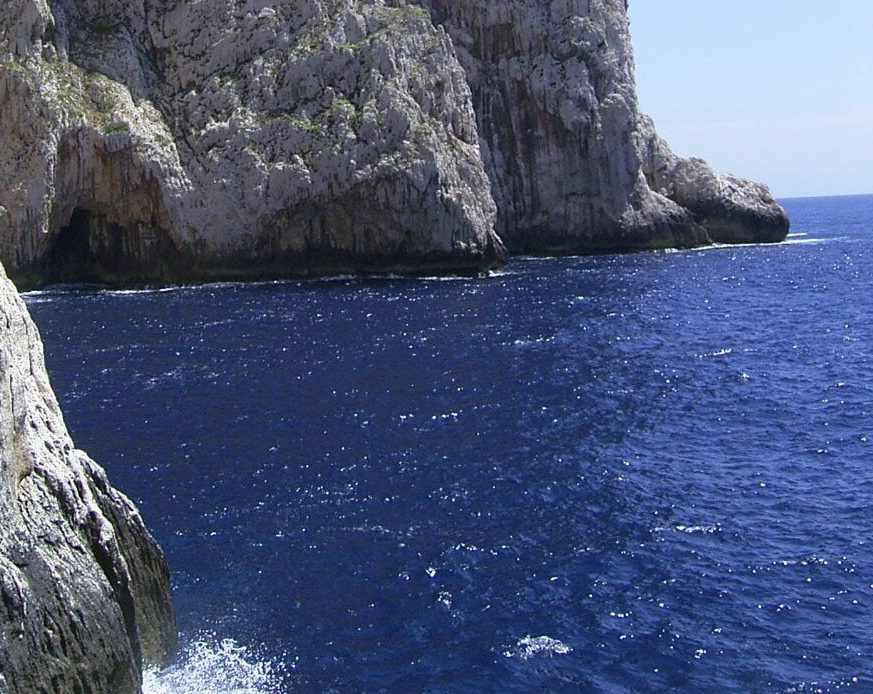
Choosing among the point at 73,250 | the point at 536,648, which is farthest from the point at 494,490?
the point at 73,250

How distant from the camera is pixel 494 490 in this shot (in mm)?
31750

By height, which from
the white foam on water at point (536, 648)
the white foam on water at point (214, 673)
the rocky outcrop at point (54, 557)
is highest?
the rocky outcrop at point (54, 557)

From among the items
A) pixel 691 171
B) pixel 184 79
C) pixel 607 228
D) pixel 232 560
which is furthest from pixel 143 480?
pixel 691 171

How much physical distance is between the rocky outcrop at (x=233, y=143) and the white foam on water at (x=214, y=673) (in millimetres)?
57215

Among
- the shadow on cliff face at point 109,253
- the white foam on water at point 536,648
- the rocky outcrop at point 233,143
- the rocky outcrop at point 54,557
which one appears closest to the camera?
the rocky outcrop at point 54,557

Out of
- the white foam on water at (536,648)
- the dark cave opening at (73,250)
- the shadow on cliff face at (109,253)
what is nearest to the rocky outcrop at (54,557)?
the white foam on water at (536,648)

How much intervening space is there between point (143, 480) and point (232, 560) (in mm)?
7014

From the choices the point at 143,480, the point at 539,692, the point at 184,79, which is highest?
the point at 184,79

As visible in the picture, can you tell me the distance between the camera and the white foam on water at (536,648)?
21.9 metres

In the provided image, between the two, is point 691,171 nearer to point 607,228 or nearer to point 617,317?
point 607,228

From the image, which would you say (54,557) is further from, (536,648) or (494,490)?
(494,490)

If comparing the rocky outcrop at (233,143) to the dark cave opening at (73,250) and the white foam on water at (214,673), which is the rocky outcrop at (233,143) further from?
the white foam on water at (214,673)

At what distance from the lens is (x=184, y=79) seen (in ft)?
267

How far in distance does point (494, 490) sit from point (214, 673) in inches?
498
